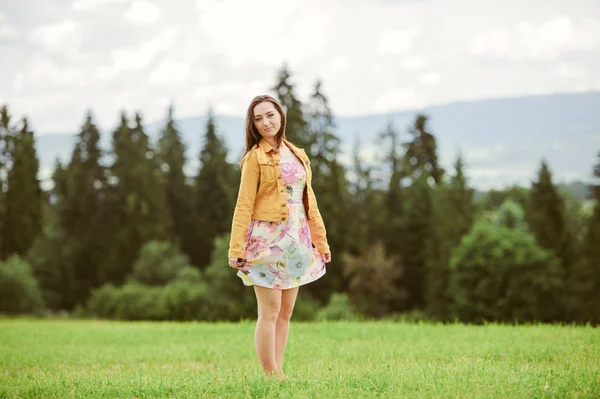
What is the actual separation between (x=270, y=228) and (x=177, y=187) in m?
59.0

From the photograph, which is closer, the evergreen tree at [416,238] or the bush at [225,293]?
the bush at [225,293]

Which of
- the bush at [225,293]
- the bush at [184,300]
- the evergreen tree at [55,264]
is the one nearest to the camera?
the bush at [225,293]

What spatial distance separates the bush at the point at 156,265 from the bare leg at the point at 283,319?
150 feet

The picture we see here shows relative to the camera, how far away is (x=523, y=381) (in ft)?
20.5

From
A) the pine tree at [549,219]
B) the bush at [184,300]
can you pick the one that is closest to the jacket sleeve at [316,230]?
the bush at [184,300]

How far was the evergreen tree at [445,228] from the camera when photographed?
53594 millimetres

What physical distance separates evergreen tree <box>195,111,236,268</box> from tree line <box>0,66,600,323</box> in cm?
13

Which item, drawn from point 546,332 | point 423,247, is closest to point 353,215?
point 423,247

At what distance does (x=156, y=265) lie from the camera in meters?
52.4

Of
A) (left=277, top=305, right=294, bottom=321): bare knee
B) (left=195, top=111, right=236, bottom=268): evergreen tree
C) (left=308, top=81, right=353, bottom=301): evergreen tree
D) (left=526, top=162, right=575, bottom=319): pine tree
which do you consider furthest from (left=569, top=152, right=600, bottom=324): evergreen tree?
(left=277, top=305, right=294, bottom=321): bare knee

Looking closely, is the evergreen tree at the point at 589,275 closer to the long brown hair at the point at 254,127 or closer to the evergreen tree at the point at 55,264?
the evergreen tree at the point at 55,264

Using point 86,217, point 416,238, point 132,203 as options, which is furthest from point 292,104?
point 86,217

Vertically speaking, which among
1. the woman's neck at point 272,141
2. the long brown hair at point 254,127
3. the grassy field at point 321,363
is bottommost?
the grassy field at point 321,363

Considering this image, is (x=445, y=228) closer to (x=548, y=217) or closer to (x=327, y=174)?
(x=548, y=217)
